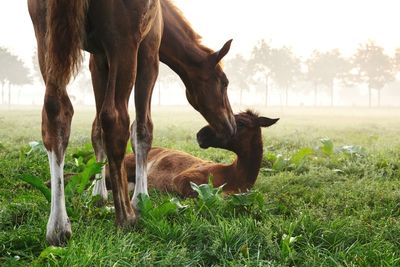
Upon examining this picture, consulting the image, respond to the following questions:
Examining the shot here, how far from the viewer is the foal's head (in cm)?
571

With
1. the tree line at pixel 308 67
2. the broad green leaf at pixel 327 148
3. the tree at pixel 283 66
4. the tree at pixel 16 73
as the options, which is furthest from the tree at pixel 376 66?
the broad green leaf at pixel 327 148

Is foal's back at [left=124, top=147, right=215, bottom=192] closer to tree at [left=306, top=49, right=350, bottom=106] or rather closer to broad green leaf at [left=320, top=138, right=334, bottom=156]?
broad green leaf at [left=320, top=138, right=334, bottom=156]

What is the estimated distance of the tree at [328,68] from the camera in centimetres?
8325

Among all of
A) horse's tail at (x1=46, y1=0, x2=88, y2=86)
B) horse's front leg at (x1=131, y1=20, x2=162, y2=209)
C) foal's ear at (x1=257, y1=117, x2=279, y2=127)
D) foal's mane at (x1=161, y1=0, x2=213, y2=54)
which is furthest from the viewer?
foal's ear at (x1=257, y1=117, x2=279, y2=127)

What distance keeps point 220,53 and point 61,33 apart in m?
2.61

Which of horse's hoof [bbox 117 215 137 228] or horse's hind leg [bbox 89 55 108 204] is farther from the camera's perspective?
horse's hind leg [bbox 89 55 108 204]

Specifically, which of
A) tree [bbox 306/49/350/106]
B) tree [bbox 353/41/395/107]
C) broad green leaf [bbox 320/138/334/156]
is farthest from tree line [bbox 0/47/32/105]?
broad green leaf [bbox 320/138/334/156]

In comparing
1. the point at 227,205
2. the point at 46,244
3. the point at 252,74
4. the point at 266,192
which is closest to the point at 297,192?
the point at 266,192

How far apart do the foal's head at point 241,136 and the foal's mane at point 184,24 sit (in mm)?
1108

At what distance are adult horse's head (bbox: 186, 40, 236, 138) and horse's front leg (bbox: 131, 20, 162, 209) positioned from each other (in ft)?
3.97

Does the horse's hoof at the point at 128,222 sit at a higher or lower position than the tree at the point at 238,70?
lower

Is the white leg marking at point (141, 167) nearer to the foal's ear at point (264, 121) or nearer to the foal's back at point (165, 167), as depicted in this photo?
the foal's back at point (165, 167)

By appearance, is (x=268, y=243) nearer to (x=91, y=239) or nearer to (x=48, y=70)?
(x=91, y=239)

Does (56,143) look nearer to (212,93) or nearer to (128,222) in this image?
(128,222)
